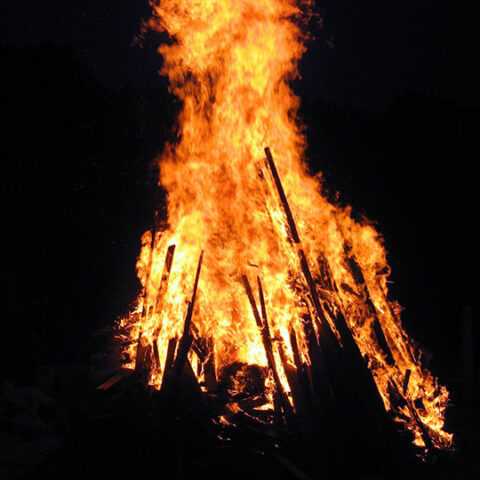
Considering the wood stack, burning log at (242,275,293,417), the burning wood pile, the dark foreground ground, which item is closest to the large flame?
the burning wood pile

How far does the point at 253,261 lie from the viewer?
6953 mm

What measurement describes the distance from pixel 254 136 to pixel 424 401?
4423 mm

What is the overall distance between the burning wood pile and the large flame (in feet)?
0.06

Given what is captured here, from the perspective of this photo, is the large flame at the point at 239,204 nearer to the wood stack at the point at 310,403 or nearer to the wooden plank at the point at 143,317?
the wooden plank at the point at 143,317

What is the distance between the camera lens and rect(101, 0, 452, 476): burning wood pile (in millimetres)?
5766

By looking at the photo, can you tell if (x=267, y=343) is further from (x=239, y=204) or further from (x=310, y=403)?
(x=239, y=204)

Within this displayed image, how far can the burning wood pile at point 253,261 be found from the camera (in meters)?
5.77

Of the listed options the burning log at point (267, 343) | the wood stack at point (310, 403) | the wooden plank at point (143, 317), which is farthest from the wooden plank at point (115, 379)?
the burning log at point (267, 343)

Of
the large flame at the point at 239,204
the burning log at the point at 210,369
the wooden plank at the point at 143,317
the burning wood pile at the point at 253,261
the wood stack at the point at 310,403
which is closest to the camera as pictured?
the wood stack at the point at 310,403

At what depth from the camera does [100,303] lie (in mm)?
12609

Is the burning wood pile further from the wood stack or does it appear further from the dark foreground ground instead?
the dark foreground ground

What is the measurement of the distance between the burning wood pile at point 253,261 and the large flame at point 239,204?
0.02 m

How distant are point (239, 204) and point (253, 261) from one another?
2.91 feet

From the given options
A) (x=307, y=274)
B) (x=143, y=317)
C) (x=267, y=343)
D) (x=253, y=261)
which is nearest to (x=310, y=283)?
(x=307, y=274)
